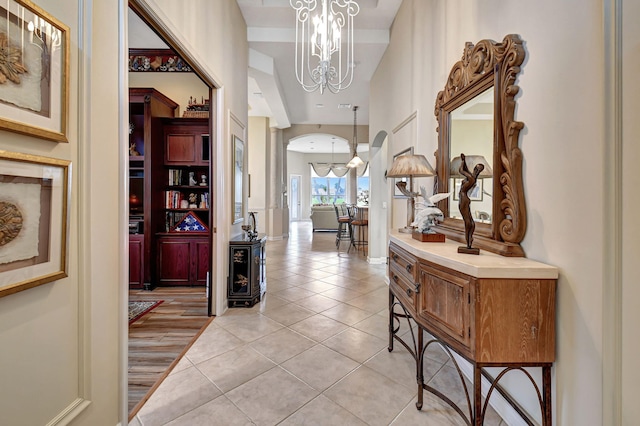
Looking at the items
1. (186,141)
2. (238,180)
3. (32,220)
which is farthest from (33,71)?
(186,141)

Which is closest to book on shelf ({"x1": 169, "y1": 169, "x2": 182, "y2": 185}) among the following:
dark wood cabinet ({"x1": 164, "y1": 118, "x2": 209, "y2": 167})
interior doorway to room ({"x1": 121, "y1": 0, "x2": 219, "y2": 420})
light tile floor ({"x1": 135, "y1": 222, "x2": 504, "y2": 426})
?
interior doorway to room ({"x1": 121, "y1": 0, "x2": 219, "y2": 420})

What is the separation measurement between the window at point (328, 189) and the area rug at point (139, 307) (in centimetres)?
1259

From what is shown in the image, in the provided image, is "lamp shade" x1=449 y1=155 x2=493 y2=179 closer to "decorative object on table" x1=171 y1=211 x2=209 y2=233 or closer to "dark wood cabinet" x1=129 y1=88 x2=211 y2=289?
"dark wood cabinet" x1=129 y1=88 x2=211 y2=289

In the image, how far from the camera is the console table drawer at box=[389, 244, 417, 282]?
1.81m

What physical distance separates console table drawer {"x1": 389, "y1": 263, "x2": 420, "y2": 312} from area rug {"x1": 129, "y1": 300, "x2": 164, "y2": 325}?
2.74m

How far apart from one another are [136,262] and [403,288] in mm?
3761

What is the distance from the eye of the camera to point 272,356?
2.34m

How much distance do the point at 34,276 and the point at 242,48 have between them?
3.85 meters

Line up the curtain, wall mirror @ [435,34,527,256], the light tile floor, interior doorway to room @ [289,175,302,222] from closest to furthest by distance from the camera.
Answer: wall mirror @ [435,34,527,256]
the light tile floor
the curtain
interior doorway to room @ [289,175,302,222]

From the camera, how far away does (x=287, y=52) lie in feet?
15.0

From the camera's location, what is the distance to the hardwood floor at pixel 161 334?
2014mm

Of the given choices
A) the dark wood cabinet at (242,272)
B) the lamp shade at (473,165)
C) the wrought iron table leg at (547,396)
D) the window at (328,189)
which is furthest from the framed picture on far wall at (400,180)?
the window at (328,189)

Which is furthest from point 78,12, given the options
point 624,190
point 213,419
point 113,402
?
point 624,190

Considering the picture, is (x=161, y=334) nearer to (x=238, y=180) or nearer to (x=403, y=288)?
(x=238, y=180)
